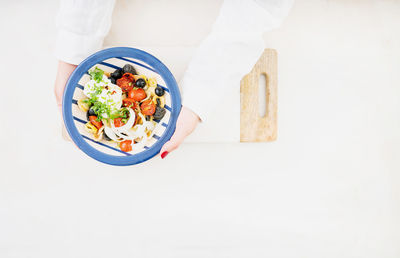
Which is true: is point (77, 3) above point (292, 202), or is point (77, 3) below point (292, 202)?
above

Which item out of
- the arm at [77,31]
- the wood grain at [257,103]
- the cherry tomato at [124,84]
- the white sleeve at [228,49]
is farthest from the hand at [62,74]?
the wood grain at [257,103]

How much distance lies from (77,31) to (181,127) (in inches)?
11.0

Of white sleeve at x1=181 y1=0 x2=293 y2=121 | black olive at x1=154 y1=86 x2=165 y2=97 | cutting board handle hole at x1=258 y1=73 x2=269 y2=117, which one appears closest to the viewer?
white sleeve at x1=181 y1=0 x2=293 y2=121

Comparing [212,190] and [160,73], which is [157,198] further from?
[160,73]

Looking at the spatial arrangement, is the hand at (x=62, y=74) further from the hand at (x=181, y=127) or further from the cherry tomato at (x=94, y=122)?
the hand at (x=181, y=127)

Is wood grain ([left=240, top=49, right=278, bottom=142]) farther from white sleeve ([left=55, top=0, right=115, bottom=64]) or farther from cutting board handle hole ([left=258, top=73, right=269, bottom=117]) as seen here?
white sleeve ([left=55, top=0, right=115, bottom=64])

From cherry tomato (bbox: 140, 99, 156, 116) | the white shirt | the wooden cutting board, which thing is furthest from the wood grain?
cherry tomato (bbox: 140, 99, 156, 116)

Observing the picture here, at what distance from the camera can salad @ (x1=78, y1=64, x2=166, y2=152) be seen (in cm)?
65

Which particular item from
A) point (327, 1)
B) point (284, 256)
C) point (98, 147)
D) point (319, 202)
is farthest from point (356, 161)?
point (98, 147)

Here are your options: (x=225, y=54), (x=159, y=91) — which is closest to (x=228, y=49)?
(x=225, y=54)

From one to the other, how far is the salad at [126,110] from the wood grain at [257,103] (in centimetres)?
20

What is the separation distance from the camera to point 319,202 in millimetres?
809

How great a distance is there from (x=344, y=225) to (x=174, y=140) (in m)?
0.51

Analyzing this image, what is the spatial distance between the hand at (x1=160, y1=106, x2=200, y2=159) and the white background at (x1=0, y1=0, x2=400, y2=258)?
0.14 m
